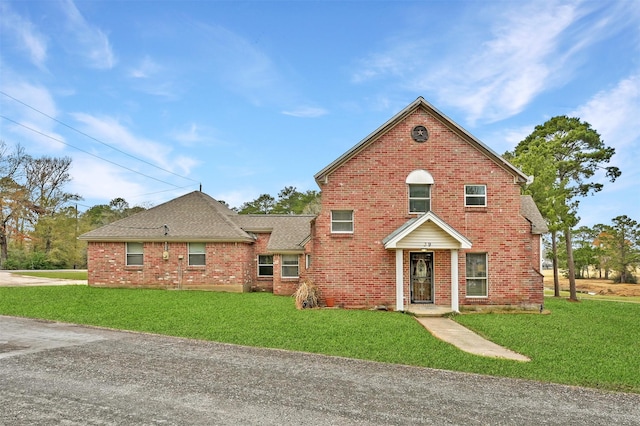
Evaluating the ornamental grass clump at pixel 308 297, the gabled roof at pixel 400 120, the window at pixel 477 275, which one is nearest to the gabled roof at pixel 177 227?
the ornamental grass clump at pixel 308 297

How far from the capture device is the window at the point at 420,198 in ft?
57.4

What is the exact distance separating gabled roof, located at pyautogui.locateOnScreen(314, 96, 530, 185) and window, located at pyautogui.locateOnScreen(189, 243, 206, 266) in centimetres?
914

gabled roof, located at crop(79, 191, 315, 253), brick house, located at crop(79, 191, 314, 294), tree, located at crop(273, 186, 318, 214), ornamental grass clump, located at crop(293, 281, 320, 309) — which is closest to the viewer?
ornamental grass clump, located at crop(293, 281, 320, 309)

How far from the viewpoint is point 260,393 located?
21.4 ft

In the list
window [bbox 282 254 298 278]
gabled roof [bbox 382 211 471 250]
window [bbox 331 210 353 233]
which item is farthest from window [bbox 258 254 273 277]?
gabled roof [bbox 382 211 471 250]

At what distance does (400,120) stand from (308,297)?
7.97 metres

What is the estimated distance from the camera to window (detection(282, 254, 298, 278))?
23297 mm

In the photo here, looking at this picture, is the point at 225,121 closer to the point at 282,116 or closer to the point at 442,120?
the point at 282,116

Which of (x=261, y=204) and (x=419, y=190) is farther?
(x=261, y=204)

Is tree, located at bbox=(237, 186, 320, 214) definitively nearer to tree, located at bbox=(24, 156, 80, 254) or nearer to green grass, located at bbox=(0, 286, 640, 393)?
tree, located at bbox=(24, 156, 80, 254)

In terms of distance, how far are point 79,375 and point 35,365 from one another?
135 centimetres

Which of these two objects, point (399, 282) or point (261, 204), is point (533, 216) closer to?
point (399, 282)

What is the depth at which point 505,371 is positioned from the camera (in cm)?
802

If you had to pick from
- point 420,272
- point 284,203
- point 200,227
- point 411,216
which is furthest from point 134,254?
point 284,203
